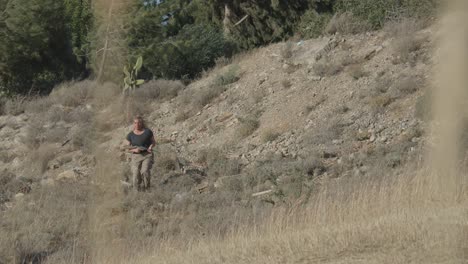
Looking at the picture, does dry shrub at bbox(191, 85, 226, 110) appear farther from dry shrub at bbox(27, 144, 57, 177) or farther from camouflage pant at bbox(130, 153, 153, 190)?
camouflage pant at bbox(130, 153, 153, 190)

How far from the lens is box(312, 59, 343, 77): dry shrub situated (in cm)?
2179

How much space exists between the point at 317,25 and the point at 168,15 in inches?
304

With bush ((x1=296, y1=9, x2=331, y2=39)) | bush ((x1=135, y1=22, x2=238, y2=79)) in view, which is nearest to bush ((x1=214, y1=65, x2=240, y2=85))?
bush ((x1=135, y1=22, x2=238, y2=79))

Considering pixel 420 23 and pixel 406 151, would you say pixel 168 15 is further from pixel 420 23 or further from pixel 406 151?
pixel 406 151

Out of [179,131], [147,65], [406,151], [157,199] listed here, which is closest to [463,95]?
[406,151]

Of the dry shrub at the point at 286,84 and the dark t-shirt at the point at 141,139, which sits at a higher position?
the dark t-shirt at the point at 141,139

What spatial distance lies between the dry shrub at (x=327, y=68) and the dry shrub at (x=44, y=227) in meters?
9.53

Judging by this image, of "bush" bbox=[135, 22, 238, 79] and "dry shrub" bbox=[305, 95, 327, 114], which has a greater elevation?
"dry shrub" bbox=[305, 95, 327, 114]

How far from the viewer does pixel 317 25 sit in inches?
1047

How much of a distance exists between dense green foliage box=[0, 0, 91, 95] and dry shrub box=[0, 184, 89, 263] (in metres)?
12.9

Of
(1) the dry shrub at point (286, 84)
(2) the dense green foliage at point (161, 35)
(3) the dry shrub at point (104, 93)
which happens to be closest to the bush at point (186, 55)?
(2) the dense green foliage at point (161, 35)

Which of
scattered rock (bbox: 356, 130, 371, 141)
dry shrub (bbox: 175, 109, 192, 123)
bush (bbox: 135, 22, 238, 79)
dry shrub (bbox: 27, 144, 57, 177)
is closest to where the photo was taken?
scattered rock (bbox: 356, 130, 371, 141)

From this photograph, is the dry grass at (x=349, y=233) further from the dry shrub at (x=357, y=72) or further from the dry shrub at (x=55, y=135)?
the dry shrub at (x=55, y=135)

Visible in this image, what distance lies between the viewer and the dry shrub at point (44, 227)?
909 centimetres
